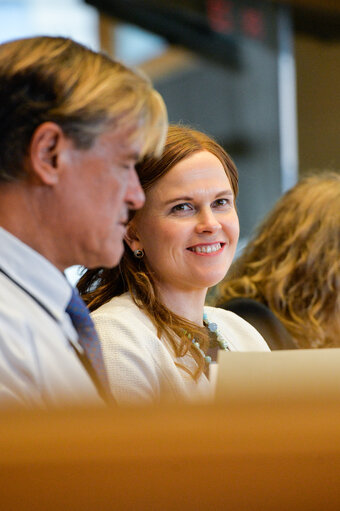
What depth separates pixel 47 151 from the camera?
31.5 inches

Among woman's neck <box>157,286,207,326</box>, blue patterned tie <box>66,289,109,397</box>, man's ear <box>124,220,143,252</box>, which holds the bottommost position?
woman's neck <box>157,286,207,326</box>

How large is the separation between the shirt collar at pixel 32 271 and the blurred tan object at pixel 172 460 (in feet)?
1.55

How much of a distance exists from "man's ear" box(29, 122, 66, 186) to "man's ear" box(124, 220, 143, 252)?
52 cm

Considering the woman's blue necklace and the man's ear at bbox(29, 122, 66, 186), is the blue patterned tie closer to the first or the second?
the man's ear at bbox(29, 122, 66, 186)

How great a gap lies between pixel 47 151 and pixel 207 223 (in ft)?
1.62

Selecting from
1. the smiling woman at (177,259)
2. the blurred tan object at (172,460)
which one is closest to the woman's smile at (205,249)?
the smiling woman at (177,259)

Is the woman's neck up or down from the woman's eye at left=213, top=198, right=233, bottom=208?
down

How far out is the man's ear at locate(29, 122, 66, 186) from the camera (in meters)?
0.79

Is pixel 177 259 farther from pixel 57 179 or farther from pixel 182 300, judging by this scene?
pixel 57 179

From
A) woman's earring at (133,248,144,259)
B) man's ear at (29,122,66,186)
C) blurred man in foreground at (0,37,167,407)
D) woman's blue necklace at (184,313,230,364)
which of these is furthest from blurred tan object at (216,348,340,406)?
woman's earring at (133,248,144,259)

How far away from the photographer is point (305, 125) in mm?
4117

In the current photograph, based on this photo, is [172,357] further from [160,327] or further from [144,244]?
[144,244]

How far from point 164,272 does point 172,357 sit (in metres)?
0.16

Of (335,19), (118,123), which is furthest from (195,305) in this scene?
(335,19)
